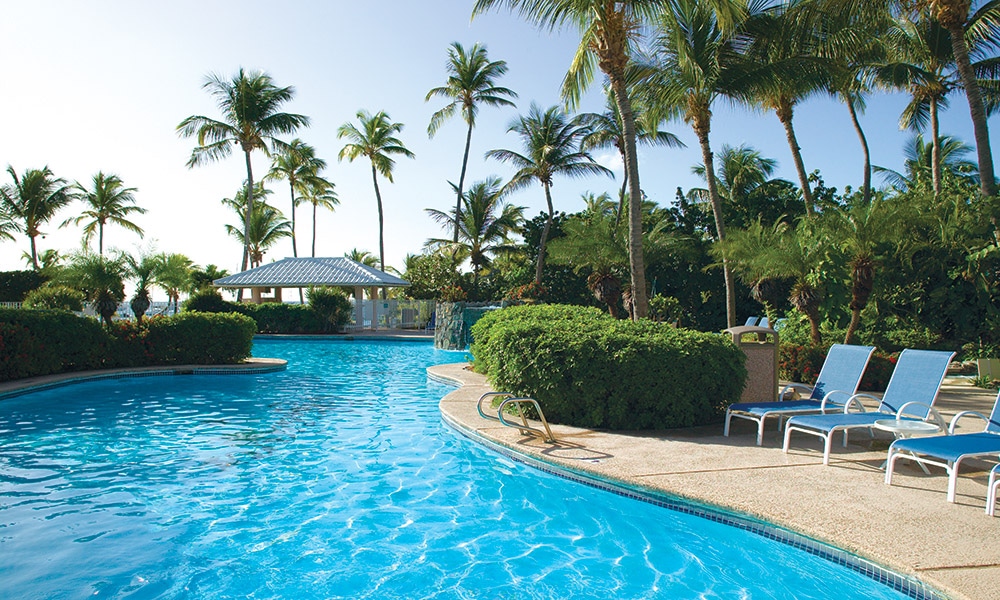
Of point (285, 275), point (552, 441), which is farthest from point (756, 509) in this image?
point (285, 275)

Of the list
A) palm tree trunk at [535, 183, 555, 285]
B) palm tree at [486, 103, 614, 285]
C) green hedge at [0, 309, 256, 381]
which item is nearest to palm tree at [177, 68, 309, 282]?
palm tree at [486, 103, 614, 285]

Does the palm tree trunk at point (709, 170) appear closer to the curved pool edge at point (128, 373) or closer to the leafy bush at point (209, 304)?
the curved pool edge at point (128, 373)

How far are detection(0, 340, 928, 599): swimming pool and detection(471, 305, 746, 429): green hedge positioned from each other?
118cm

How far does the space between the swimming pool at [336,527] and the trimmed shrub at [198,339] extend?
6.36 metres

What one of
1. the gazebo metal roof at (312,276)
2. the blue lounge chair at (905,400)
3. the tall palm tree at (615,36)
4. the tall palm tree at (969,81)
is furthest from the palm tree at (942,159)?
the blue lounge chair at (905,400)

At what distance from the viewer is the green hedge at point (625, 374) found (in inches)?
292

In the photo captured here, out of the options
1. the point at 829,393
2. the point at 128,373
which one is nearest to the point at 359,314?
the point at 128,373

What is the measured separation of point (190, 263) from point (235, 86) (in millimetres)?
14330

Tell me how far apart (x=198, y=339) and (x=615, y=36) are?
11.7 meters

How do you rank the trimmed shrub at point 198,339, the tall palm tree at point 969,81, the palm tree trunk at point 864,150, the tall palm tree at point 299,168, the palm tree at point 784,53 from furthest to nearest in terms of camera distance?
1. the tall palm tree at point 299,168
2. the palm tree trunk at point 864,150
3. the palm tree at point 784,53
4. the trimmed shrub at point 198,339
5. the tall palm tree at point 969,81

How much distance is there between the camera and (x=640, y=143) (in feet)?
Result: 96.6

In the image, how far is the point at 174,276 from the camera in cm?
3859

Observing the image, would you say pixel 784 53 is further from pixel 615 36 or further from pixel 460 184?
pixel 460 184

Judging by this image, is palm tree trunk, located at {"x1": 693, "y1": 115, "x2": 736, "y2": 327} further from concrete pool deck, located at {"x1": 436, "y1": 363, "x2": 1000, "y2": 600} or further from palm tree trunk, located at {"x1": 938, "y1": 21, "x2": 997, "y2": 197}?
concrete pool deck, located at {"x1": 436, "y1": 363, "x2": 1000, "y2": 600}
